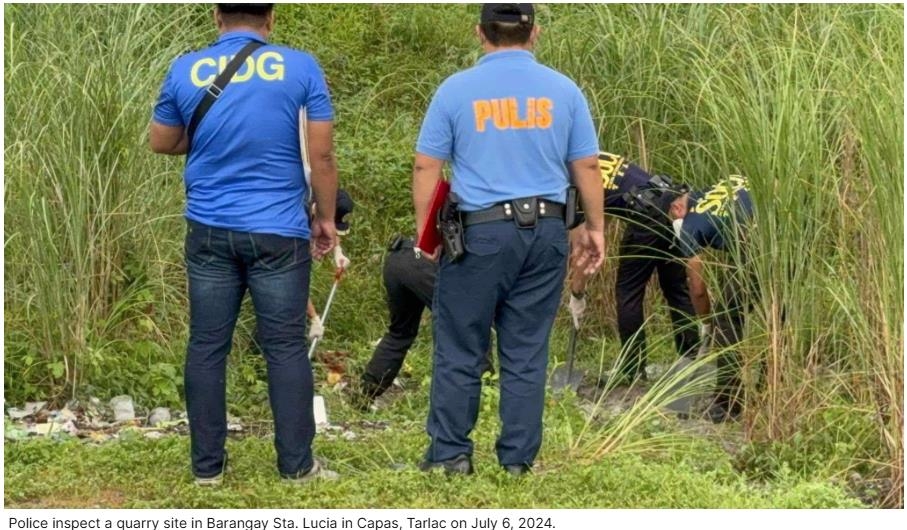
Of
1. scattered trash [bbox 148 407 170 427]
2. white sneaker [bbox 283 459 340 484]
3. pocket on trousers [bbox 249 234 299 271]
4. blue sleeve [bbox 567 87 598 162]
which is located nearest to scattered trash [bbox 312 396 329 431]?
scattered trash [bbox 148 407 170 427]

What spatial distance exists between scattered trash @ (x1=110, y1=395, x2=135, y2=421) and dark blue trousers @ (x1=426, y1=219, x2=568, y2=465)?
226cm

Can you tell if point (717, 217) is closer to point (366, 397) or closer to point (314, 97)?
point (366, 397)

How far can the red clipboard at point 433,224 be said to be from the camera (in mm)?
6371

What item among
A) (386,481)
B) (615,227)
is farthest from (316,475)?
(615,227)

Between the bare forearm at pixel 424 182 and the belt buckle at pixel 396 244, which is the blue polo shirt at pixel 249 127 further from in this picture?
the belt buckle at pixel 396 244

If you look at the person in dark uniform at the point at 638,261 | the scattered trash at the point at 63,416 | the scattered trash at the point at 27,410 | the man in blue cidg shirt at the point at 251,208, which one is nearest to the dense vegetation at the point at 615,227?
the scattered trash at the point at 27,410

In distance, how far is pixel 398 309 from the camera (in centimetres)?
866

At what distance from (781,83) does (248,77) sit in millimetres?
2435

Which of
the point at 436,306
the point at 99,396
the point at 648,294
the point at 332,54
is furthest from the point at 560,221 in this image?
the point at 332,54

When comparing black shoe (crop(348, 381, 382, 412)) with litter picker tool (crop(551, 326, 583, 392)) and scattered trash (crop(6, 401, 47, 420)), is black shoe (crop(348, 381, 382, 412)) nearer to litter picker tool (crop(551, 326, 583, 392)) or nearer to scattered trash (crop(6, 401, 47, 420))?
litter picker tool (crop(551, 326, 583, 392))

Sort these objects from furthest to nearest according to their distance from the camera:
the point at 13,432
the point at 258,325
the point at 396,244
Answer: the point at 396,244 → the point at 13,432 → the point at 258,325

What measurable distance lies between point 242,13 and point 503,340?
1604mm

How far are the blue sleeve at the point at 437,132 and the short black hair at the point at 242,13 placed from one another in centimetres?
74

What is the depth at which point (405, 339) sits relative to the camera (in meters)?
8.75
